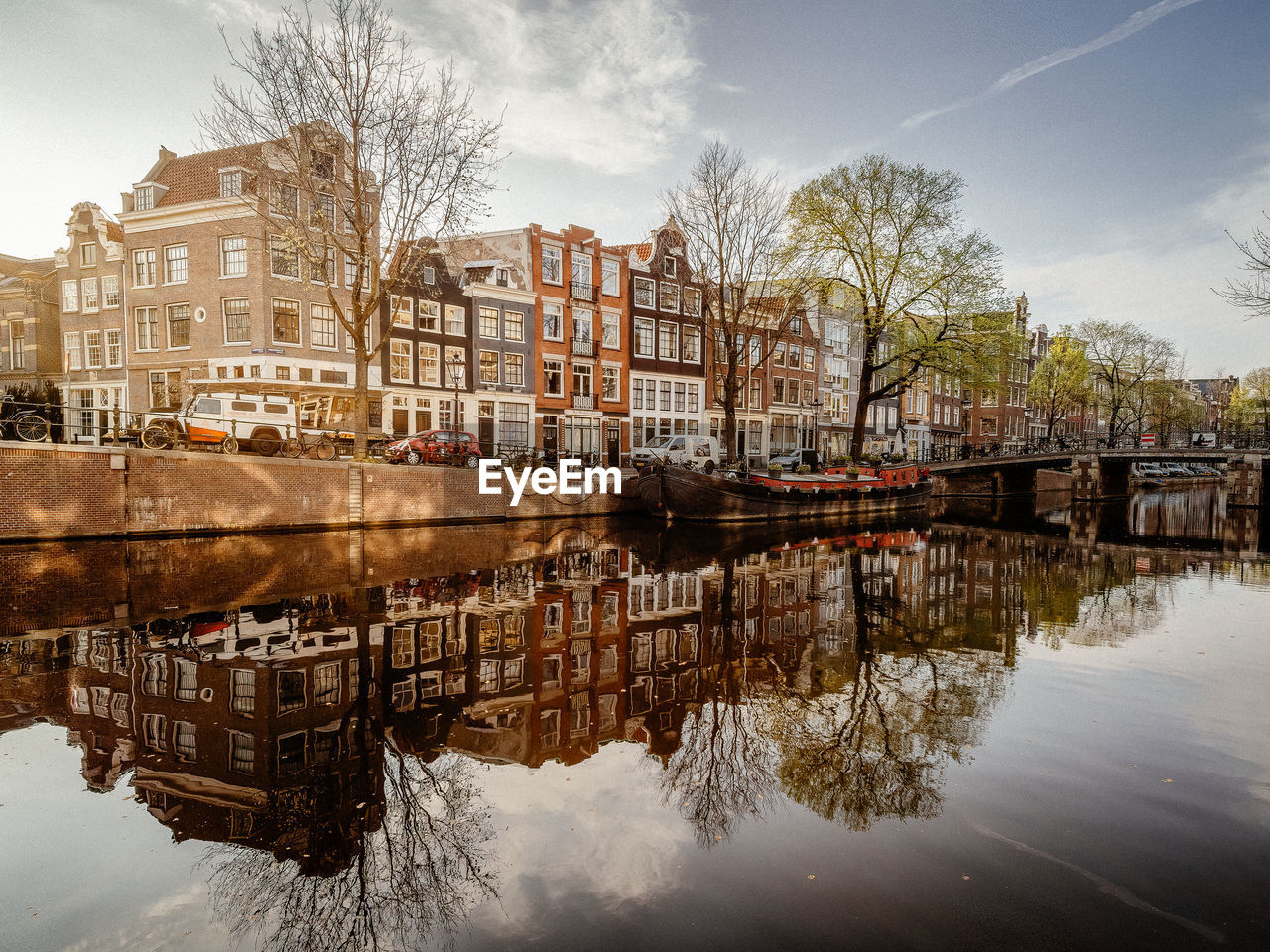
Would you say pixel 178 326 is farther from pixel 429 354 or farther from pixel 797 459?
pixel 797 459

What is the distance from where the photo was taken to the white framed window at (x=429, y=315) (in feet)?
115

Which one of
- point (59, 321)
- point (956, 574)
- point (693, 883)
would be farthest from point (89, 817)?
point (59, 321)

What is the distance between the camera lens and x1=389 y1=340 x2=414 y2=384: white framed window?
34.2 metres

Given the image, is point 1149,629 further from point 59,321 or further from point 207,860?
point 59,321

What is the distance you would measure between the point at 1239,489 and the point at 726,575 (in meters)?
50.4

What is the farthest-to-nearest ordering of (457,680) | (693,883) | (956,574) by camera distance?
1. (956,574)
2. (457,680)
3. (693,883)

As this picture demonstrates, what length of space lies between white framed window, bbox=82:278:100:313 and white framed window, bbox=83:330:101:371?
119cm

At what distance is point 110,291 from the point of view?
3562 cm

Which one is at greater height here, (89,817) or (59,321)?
(59,321)

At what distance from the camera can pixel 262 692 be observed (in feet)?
25.1

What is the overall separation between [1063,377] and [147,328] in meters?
69.9

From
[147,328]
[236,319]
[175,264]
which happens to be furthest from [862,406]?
[147,328]

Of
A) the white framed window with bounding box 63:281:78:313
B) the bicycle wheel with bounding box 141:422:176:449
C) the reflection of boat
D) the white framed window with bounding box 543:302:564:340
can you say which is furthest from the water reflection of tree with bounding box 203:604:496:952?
the white framed window with bounding box 63:281:78:313

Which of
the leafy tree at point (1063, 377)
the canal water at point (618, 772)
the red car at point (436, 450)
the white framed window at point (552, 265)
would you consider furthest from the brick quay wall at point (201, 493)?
the leafy tree at point (1063, 377)
